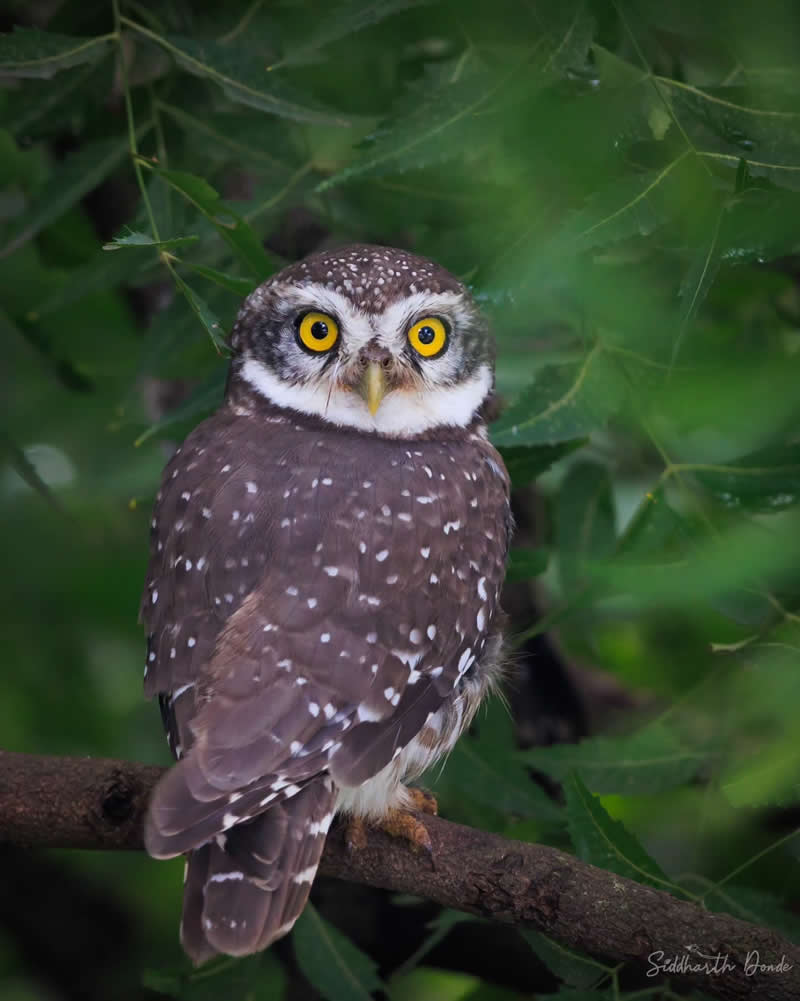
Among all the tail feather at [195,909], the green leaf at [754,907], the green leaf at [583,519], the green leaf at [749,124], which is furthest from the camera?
the green leaf at [583,519]

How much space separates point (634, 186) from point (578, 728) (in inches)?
101

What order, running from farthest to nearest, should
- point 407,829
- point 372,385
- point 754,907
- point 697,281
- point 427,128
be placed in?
1. point 372,385
2. point 754,907
3. point 407,829
4. point 427,128
5. point 697,281

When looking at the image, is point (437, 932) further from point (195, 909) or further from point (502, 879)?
point (195, 909)

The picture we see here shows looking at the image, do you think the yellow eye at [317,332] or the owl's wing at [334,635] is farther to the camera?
the yellow eye at [317,332]

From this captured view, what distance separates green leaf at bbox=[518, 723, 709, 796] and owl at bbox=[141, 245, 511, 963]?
0.85 ft

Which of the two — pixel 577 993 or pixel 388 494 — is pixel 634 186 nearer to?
pixel 388 494

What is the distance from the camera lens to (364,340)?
284cm

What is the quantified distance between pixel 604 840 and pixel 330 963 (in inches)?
35.5

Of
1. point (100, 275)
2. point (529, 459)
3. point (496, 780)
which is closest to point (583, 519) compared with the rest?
point (529, 459)

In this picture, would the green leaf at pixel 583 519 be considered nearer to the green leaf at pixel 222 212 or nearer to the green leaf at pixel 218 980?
the green leaf at pixel 222 212

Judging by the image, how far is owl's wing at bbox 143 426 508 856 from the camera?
2180 millimetres

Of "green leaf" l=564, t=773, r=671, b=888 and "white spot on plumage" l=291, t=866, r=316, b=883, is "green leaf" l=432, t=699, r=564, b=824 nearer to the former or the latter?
"green leaf" l=564, t=773, r=671, b=888

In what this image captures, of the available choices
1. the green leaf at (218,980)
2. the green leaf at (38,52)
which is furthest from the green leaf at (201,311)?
the green leaf at (218,980)

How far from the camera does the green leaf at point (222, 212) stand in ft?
8.20
